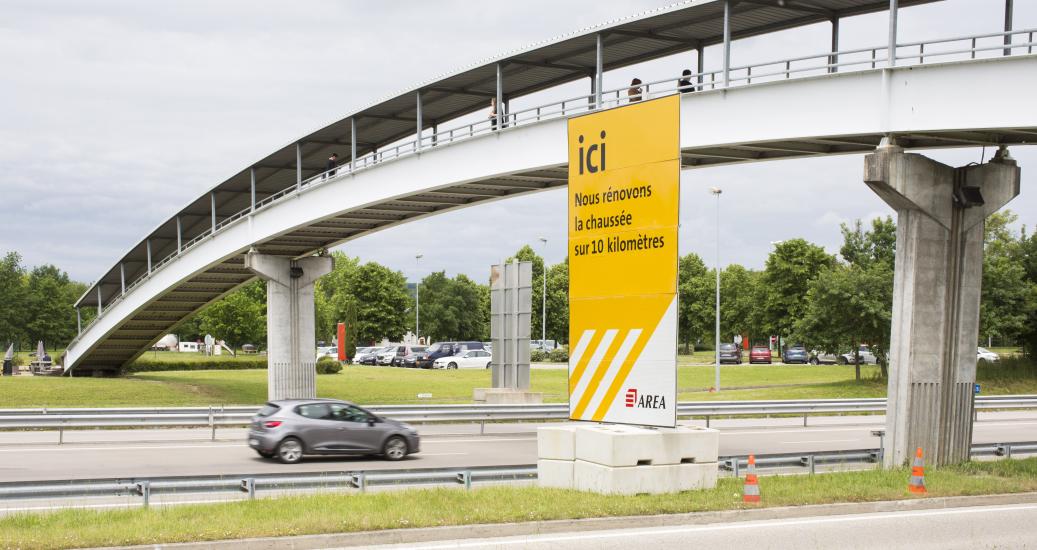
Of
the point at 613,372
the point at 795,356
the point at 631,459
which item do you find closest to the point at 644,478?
the point at 631,459

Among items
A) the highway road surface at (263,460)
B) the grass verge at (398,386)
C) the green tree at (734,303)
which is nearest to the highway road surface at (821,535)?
the highway road surface at (263,460)

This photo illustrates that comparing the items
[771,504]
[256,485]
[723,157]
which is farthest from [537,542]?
[723,157]

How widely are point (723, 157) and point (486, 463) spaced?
919 cm

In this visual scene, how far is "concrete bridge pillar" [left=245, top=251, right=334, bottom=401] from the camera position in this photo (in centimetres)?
3759

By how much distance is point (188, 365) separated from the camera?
59250 millimetres

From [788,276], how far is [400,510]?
71.8 m

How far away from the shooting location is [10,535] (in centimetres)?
1014

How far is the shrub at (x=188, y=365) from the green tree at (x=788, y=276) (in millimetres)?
39944

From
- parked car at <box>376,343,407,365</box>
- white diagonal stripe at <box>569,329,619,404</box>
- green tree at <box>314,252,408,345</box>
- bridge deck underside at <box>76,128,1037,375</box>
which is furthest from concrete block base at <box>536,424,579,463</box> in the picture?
green tree at <box>314,252,408,345</box>

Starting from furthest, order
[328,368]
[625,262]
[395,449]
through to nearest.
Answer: [328,368], [395,449], [625,262]

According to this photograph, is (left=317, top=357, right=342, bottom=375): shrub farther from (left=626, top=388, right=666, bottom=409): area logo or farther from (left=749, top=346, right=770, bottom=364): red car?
(left=626, top=388, right=666, bottom=409): area logo

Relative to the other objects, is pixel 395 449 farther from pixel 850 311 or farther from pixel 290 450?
pixel 850 311

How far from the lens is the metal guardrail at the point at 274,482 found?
12.8m

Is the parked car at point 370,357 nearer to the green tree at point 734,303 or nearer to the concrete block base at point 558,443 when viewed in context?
the green tree at point 734,303
